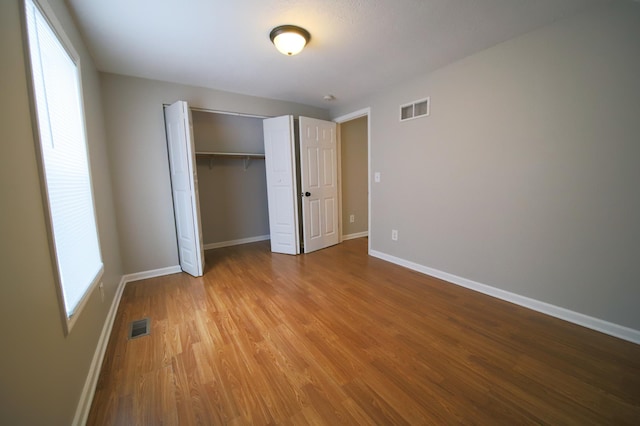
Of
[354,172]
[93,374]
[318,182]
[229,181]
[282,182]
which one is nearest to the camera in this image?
[93,374]

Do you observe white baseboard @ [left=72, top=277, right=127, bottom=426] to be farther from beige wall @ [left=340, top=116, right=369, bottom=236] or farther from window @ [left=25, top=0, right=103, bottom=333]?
beige wall @ [left=340, top=116, right=369, bottom=236]

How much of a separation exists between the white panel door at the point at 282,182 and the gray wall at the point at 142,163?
3.18 ft

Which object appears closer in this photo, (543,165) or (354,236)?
(543,165)

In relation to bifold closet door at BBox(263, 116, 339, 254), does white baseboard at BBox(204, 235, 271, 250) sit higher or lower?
lower

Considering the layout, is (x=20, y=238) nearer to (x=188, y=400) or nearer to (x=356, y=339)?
(x=188, y=400)

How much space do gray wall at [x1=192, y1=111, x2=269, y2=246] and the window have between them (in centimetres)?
230

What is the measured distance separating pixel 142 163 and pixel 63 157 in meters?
1.62

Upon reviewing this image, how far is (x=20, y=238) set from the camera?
36.4 inches

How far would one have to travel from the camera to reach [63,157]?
4.86 feet

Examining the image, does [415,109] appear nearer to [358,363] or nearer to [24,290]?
[358,363]

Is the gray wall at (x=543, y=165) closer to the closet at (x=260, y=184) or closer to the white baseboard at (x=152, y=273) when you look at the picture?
the closet at (x=260, y=184)

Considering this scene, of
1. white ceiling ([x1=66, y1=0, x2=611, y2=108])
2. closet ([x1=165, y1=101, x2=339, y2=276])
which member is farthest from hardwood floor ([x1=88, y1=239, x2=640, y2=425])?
white ceiling ([x1=66, y1=0, x2=611, y2=108])

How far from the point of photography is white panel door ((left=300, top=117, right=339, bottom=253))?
385cm

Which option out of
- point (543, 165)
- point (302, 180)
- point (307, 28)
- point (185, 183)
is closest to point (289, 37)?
point (307, 28)
